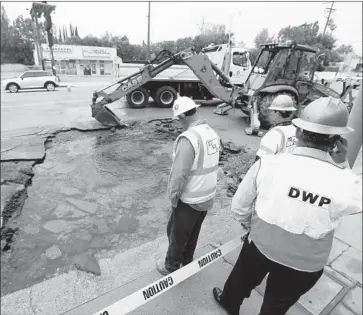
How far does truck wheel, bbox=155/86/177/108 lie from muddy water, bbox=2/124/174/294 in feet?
18.1

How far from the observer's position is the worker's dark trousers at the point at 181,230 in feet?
7.52

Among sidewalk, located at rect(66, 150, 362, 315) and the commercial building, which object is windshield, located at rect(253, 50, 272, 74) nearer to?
sidewalk, located at rect(66, 150, 362, 315)

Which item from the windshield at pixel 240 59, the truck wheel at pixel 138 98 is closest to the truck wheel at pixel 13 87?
the truck wheel at pixel 138 98

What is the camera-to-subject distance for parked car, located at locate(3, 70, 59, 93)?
16.4 m

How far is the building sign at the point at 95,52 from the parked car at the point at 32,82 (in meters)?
17.6

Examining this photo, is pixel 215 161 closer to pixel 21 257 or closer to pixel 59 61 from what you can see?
pixel 21 257

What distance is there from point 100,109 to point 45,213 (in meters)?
4.73

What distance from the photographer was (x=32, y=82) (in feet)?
56.0

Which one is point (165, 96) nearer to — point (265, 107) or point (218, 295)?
point (265, 107)

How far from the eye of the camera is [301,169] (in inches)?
→ 51.3

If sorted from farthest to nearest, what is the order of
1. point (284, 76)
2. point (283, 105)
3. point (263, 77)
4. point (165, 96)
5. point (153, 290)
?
point (165, 96) < point (263, 77) < point (284, 76) < point (283, 105) < point (153, 290)

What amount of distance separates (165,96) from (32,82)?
10938mm

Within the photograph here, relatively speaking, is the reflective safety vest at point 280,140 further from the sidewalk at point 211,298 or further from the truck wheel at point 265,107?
the truck wheel at point 265,107

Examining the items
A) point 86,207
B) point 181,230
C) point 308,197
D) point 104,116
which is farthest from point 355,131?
point 104,116
